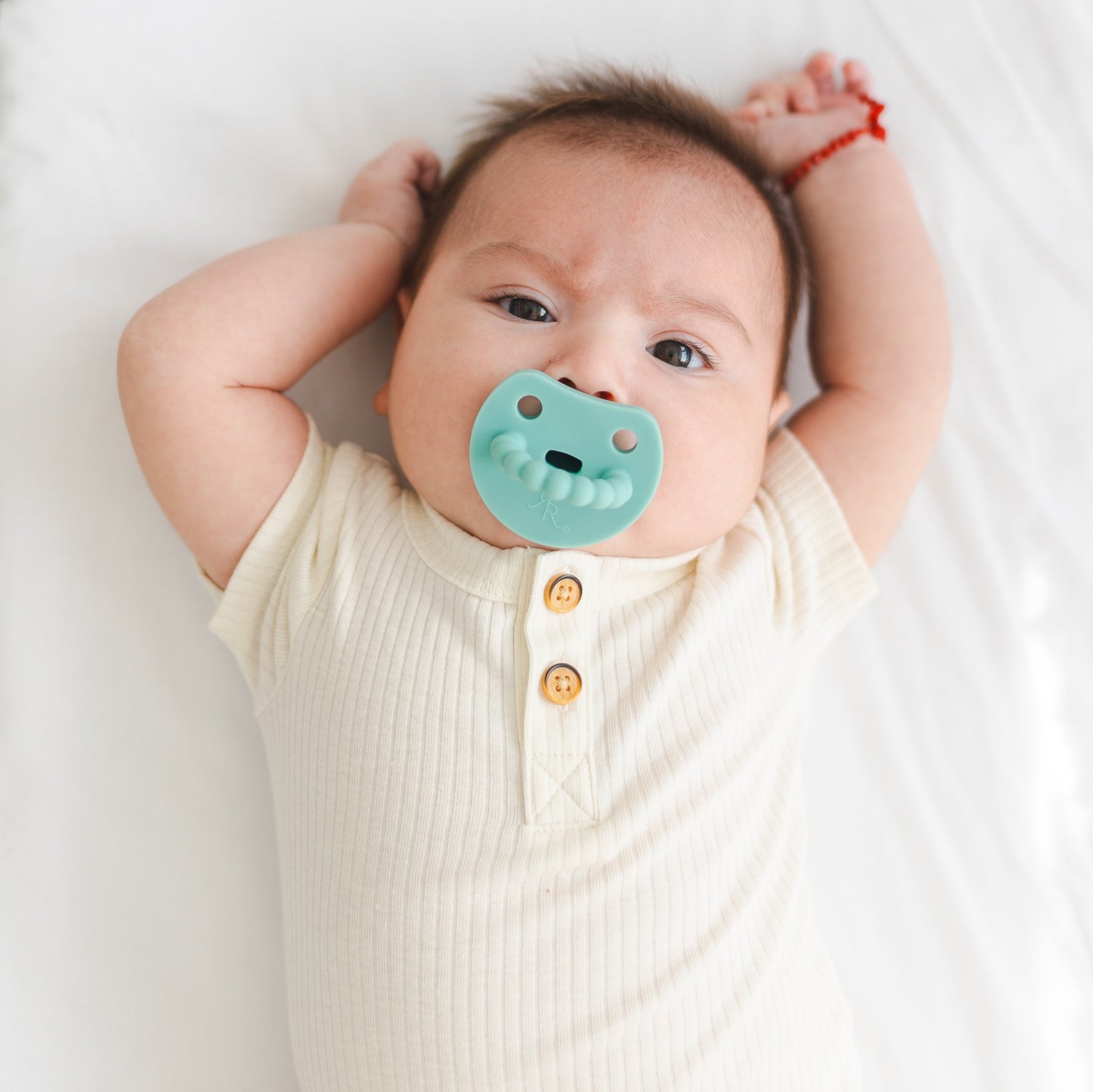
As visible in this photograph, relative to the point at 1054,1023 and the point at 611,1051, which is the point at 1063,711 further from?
the point at 611,1051

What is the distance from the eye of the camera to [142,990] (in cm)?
108

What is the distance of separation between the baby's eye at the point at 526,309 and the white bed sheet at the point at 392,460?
301 millimetres

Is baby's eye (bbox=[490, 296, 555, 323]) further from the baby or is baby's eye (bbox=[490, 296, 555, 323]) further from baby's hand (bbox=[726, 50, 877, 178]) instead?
baby's hand (bbox=[726, 50, 877, 178])

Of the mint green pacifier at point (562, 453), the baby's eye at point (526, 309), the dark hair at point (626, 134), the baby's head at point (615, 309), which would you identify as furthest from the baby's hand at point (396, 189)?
the mint green pacifier at point (562, 453)

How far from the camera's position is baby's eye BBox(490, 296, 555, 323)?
3.25 feet

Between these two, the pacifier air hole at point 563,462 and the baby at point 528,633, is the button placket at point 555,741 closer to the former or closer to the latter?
the baby at point 528,633

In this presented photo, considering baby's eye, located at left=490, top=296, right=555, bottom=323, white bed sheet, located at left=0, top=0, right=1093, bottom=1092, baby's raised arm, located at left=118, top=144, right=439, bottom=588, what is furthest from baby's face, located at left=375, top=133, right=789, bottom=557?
white bed sheet, located at left=0, top=0, right=1093, bottom=1092

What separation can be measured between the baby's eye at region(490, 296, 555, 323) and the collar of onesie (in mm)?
208

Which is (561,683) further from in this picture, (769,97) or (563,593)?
(769,97)

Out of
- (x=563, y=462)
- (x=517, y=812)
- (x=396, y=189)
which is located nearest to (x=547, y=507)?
(x=563, y=462)

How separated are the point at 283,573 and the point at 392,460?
285mm

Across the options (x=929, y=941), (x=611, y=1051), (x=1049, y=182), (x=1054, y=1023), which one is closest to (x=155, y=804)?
(x=611, y=1051)

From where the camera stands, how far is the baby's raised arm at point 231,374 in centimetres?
99

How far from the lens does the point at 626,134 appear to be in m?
1.04
